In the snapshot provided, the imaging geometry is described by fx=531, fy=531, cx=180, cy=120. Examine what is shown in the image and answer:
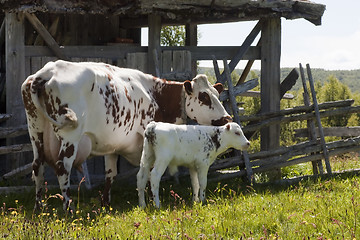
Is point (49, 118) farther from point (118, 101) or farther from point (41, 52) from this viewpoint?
point (41, 52)

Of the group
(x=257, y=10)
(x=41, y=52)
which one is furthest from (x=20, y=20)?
(x=257, y=10)

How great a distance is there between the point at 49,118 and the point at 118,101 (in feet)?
3.66

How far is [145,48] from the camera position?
10.1 meters

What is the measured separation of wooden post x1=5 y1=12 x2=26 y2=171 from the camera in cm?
932

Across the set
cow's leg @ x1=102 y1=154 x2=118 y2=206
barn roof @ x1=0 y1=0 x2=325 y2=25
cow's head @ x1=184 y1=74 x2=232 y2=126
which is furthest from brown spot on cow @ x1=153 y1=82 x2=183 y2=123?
barn roof @ x1=0 y1=0 x2=325 y2=25

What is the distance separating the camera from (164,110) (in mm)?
8227

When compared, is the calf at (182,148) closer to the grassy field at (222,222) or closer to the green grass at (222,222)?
the grassy field at (222,222)

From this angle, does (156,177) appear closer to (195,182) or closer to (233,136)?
(195,182)

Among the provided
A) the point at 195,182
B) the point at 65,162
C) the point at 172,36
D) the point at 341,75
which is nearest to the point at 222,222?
the point at 195,182

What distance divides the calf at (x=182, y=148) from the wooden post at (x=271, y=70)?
10.5 feet

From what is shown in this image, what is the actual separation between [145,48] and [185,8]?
1.13m

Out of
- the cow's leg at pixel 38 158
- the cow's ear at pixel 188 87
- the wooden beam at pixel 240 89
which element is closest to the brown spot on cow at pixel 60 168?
the cow's leg at pixel 38 158

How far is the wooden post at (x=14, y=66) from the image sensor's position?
9.32 meters

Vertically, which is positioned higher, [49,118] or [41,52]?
[41,52]
